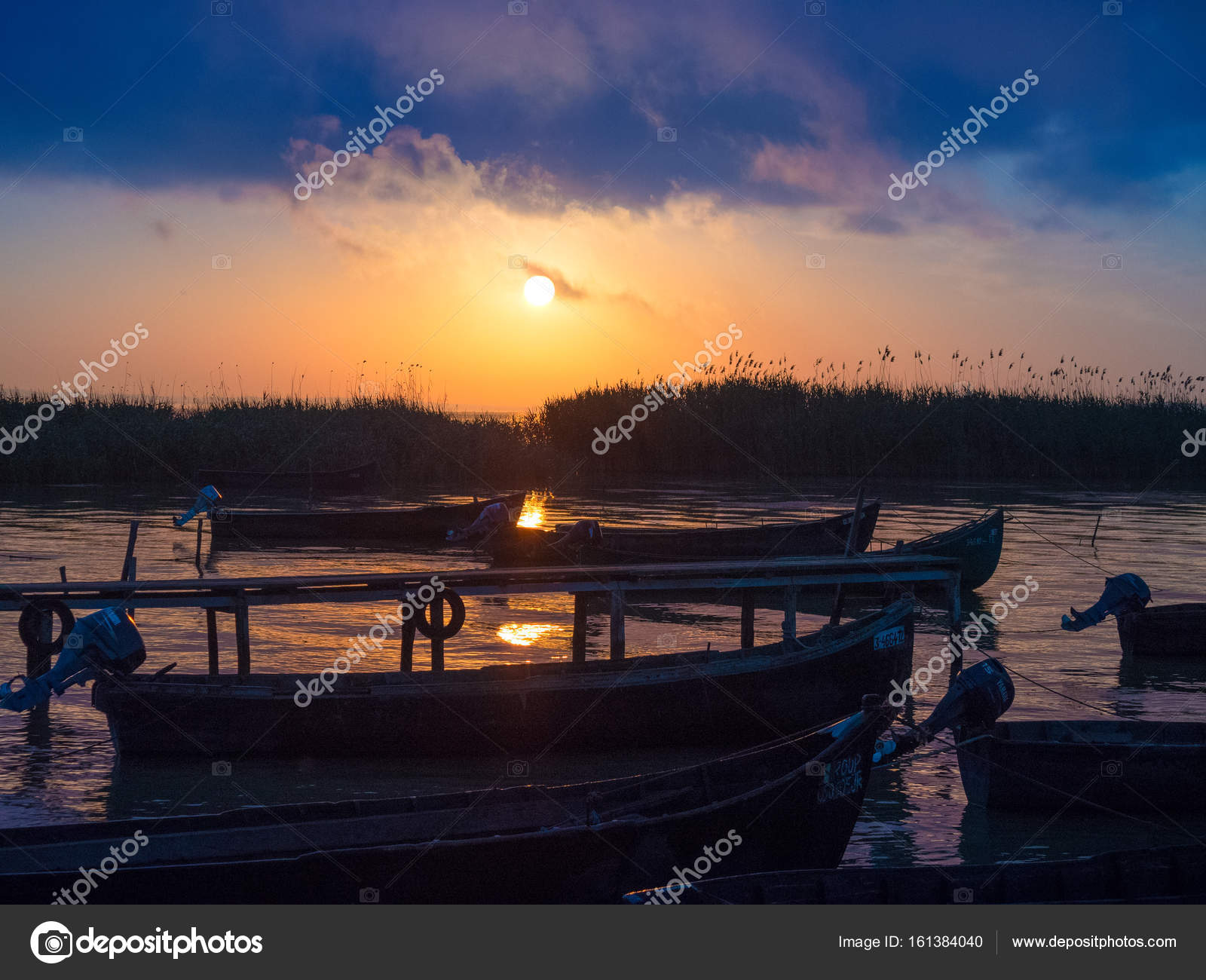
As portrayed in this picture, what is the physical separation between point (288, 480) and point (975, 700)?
28.7 metres

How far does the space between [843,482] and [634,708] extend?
29060 millimetres

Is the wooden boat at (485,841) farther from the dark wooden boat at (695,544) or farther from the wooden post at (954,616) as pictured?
the dark wooden boat at (695,544)

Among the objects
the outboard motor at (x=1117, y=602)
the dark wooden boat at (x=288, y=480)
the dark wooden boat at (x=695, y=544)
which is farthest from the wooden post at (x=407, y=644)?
the dark wooden boat at (x=288, y=480)

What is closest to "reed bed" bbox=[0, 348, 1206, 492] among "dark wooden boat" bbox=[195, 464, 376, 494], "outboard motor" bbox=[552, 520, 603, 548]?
"dark wooden boat" bbox=[195, 464, 376, 494]

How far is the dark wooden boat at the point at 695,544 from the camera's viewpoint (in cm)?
1722

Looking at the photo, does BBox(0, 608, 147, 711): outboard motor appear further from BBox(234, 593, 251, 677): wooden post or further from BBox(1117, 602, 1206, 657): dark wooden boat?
BBox(1117, 602, 1206, 657): dark wooden boat

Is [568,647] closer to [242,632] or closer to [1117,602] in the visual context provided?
[242,632]

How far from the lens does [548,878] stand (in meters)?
5.69

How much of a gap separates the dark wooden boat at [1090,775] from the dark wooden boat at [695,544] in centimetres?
956

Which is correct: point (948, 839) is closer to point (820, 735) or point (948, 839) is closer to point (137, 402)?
point (820, 735)

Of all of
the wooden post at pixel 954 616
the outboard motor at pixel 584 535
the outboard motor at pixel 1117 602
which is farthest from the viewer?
the outboard motor at pixel 584 535

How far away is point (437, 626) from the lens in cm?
1048

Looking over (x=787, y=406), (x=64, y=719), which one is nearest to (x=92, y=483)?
(x=787, y=406)
